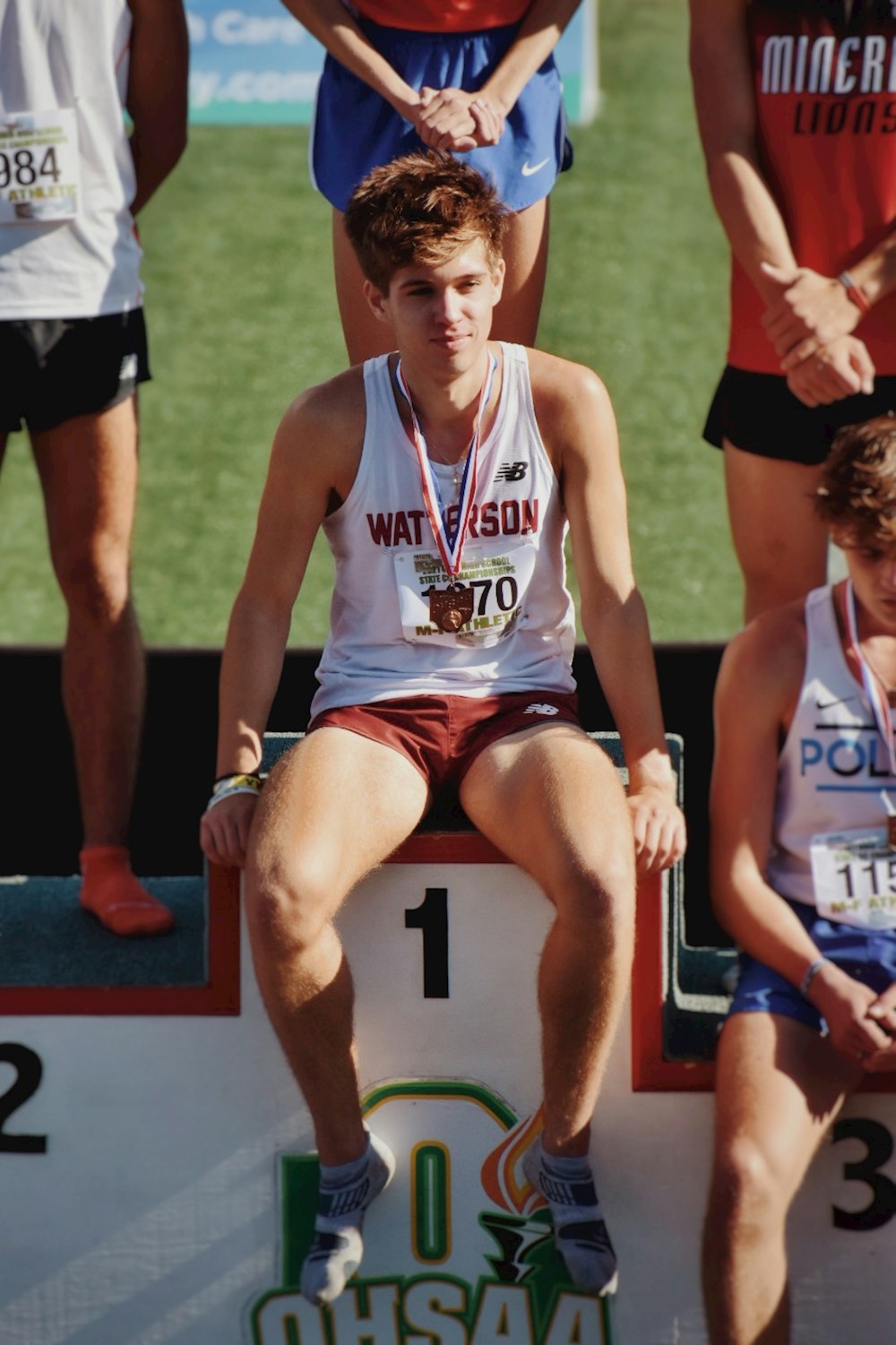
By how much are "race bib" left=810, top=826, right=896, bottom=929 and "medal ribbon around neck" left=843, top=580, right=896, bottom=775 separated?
0.11 m

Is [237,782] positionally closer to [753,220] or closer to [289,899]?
[289,899]

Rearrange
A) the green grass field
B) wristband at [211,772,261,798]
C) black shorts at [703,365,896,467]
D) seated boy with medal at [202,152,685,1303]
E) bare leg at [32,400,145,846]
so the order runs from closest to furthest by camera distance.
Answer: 1. seated boy with medal at [202,152,685,1303]
2. wristband at [211,772,261,798]
3. black shorts at [703,365,896,467]
4. bare leg at [32,400,145,846]
5. the green grass field

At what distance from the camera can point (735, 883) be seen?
2537 millimetres

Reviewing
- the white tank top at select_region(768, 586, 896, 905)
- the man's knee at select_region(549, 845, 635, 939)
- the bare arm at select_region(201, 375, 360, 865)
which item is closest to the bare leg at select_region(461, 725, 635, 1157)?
the man's knee at select_region(549, 845, 635, 939)

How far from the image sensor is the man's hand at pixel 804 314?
2.88 metres

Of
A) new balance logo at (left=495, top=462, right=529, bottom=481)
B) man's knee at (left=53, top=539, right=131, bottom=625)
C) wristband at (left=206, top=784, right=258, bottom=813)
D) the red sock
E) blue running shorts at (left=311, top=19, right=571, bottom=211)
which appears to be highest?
blue running shorts at (left=311, top=19, right=571, bottom=211)

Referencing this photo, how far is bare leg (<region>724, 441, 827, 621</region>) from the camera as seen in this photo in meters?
3.01

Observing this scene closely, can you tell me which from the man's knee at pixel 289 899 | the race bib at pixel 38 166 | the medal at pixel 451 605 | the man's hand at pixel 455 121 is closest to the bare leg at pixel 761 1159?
the man's knee at pixel 289 899

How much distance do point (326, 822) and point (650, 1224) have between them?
31.3 inches

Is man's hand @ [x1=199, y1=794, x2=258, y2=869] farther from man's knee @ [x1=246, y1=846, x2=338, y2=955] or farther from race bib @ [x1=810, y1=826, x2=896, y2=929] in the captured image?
race bib @ [x1=810, y1=826, x2=896, y2=929]

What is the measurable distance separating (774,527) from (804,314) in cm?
36

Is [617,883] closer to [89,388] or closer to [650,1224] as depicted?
[650,1224]

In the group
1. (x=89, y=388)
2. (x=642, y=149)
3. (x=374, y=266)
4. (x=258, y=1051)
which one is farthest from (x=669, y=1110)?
(x=642, y=149)

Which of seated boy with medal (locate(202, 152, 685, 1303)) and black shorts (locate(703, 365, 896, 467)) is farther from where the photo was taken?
black shorts (locate(703, 365, 896, 467))
